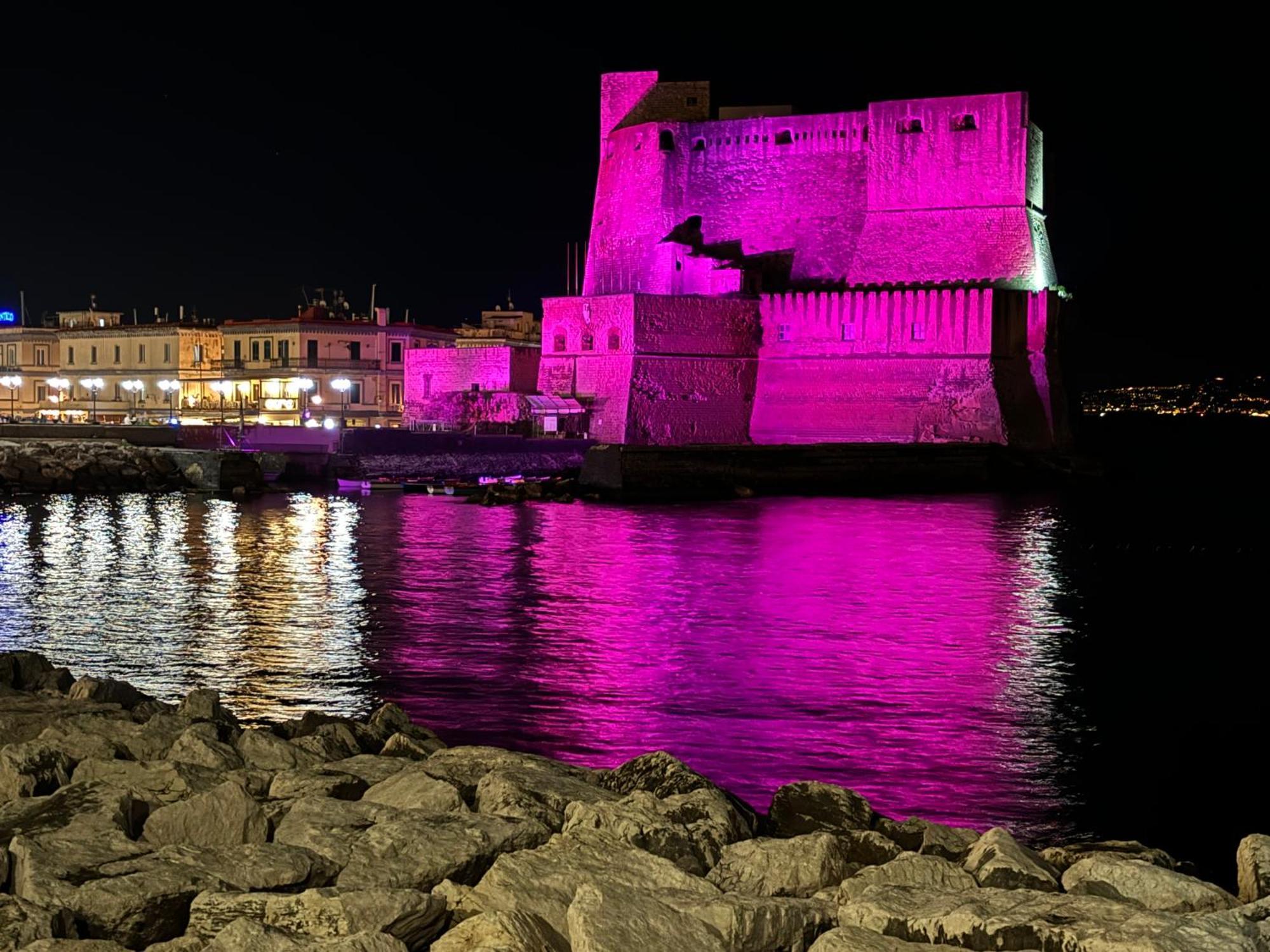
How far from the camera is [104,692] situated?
303 inches

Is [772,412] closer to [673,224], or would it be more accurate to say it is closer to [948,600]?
[673,224]

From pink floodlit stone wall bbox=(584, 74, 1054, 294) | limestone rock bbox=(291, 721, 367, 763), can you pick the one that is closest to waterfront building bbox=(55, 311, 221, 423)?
pink floodlit stone wall bbox=(584, 74, 1054, 294)

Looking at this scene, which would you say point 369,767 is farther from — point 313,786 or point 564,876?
point 564,876

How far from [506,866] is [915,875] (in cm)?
132

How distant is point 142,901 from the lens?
→ 4.20 meters

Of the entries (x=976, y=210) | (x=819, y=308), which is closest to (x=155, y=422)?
(x=819, y=308)

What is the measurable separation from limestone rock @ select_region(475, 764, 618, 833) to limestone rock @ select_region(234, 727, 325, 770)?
0.76m

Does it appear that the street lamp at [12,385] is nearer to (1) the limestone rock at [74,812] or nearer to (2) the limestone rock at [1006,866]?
(1) the limestone rock at [74,812]

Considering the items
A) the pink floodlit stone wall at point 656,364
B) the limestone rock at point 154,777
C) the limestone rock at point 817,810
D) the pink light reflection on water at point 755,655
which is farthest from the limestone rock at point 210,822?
the pink floodlit stone wall at point 656,364

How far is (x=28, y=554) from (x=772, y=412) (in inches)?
837

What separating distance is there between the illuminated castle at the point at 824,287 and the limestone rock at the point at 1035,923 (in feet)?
100

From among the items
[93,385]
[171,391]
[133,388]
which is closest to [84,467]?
[133,388]

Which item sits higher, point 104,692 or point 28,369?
point 28,369

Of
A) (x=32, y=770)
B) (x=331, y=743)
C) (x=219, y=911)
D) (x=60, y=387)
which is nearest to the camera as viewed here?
(x=219, y=911)
